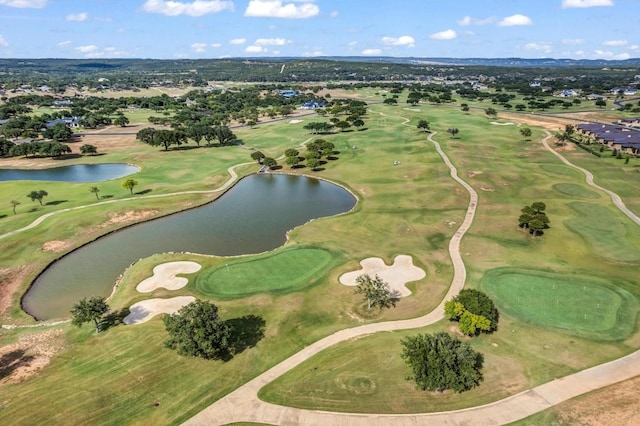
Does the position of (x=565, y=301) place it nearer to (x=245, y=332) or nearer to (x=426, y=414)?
(x=426, y=414)

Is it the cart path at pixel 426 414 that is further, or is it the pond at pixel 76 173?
the pond at pixel 76 173

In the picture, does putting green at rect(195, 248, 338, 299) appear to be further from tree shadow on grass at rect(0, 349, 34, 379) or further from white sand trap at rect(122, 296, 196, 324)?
tree shadow on grass at rect(0, 349, 34, 379)

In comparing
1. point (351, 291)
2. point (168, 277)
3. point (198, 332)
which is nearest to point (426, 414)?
point (351, 291)

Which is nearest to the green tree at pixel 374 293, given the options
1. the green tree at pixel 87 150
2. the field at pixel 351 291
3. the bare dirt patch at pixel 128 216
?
the field at pixel 351 291

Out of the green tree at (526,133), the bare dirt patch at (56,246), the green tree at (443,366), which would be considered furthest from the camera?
the green tree at (526,133)

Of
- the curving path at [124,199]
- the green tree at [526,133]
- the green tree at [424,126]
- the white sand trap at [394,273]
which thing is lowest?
the white sand trap at [394,273]

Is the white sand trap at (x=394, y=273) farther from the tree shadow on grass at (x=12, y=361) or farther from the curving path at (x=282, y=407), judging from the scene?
the tree shadow on grass at (x=12, y=361)

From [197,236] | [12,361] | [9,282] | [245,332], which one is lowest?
[12,361]
